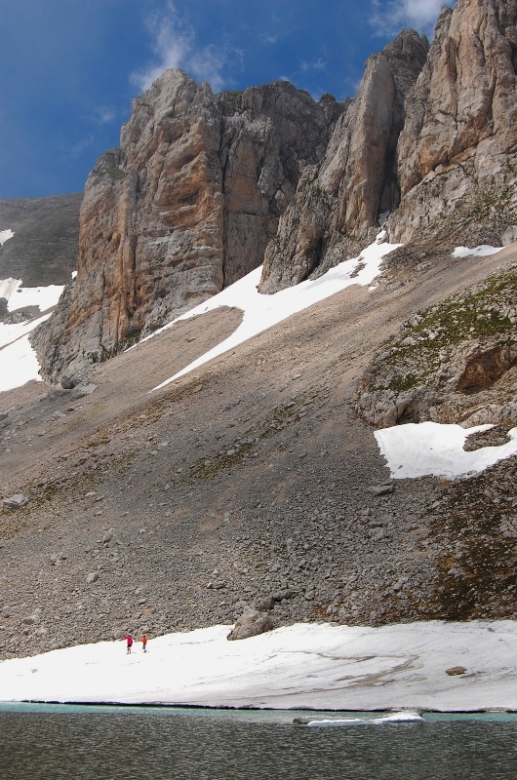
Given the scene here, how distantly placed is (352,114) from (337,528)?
56881 millimetres

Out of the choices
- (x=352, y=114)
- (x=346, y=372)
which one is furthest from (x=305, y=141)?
(x=346, y=372)

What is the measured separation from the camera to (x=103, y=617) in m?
26.1

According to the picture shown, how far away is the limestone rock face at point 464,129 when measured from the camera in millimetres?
52281

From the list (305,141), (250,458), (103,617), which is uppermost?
(305,141)

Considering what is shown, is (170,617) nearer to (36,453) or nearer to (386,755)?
(386,755)

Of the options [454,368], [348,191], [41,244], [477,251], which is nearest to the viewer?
[454,368]

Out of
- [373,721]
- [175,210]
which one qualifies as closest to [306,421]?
[373,721]

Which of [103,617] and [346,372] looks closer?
[103,617]

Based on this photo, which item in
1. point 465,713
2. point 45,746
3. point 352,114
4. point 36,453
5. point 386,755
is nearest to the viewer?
point 386,755

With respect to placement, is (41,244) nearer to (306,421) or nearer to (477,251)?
(477,251)

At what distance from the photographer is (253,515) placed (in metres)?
29.1

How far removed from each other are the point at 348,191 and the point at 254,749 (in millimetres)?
59293

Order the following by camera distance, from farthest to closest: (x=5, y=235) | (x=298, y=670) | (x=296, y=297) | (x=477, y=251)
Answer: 1. (x=5, y=235)
2. (x=296, y=297)
3. (x=477, y=251)
4. (x=298, y=670)

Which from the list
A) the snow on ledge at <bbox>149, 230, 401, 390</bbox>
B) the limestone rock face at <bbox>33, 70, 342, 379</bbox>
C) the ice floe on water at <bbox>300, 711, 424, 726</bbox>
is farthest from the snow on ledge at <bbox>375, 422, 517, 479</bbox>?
the limestone rock face at <bbox>33, 70, 342, 379</bbox>
